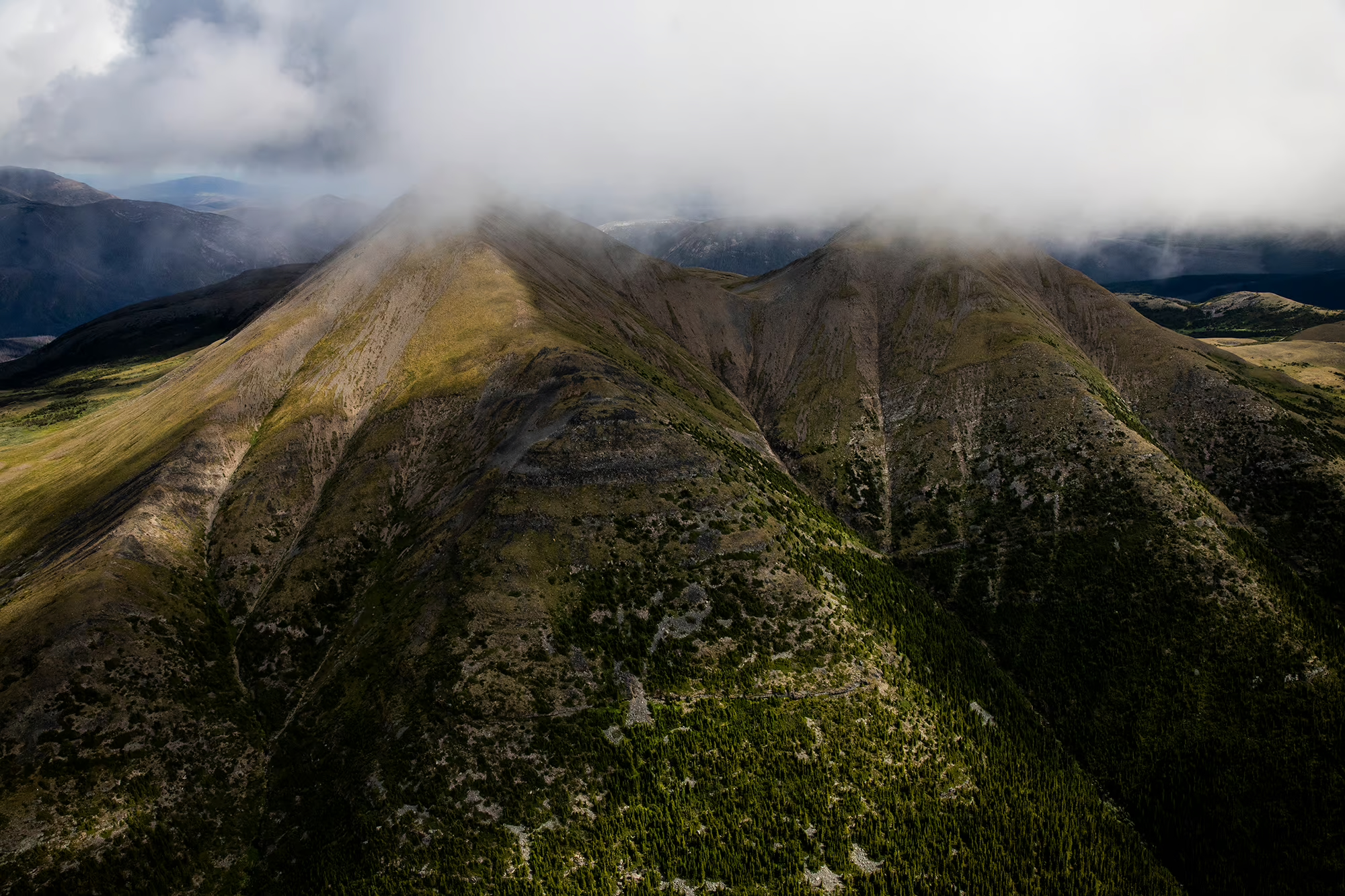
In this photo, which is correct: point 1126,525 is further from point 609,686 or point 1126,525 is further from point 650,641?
point 609,686

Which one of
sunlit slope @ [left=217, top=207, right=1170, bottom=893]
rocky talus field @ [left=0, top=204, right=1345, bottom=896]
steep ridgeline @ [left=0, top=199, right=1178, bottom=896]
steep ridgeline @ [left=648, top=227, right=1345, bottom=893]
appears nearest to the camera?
steep ridgeline @ [left=0, top=199, right=1178, bottom=896]

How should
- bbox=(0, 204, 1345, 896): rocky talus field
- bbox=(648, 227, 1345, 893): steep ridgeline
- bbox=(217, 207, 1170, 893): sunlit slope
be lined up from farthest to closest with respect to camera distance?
1. bbox=(648, 227, 1345, 893): steep ridgeline
2. bbox=(0, 204, 1345, 896): rocky talus field
3. bbox=(217, 207, 1170, 893): sunlit slope

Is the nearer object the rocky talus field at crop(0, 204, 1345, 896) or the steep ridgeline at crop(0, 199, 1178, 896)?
the steep ridgeline at crop(0, 199, 1178, 896)

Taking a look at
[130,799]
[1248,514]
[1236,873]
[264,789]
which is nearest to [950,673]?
[1236,873]

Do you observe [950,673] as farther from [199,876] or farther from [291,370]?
[291,370]

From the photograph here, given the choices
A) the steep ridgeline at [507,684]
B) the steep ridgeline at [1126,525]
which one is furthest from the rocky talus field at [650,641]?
the steep ridgeline at [1126,525]

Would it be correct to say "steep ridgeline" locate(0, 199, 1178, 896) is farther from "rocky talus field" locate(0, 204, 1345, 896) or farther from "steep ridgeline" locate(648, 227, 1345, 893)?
"steep ridgeline" locate(648, 227, 1345, 893)

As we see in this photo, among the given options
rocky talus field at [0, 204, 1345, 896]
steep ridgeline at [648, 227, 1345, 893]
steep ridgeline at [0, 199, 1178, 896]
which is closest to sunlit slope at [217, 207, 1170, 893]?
steep ridgeline at [0, 199, 1178, 896]

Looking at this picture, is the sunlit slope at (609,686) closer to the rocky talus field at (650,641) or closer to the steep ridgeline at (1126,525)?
the rocky talus field at (650,641)

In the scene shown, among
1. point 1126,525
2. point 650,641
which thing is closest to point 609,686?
point 650,641
